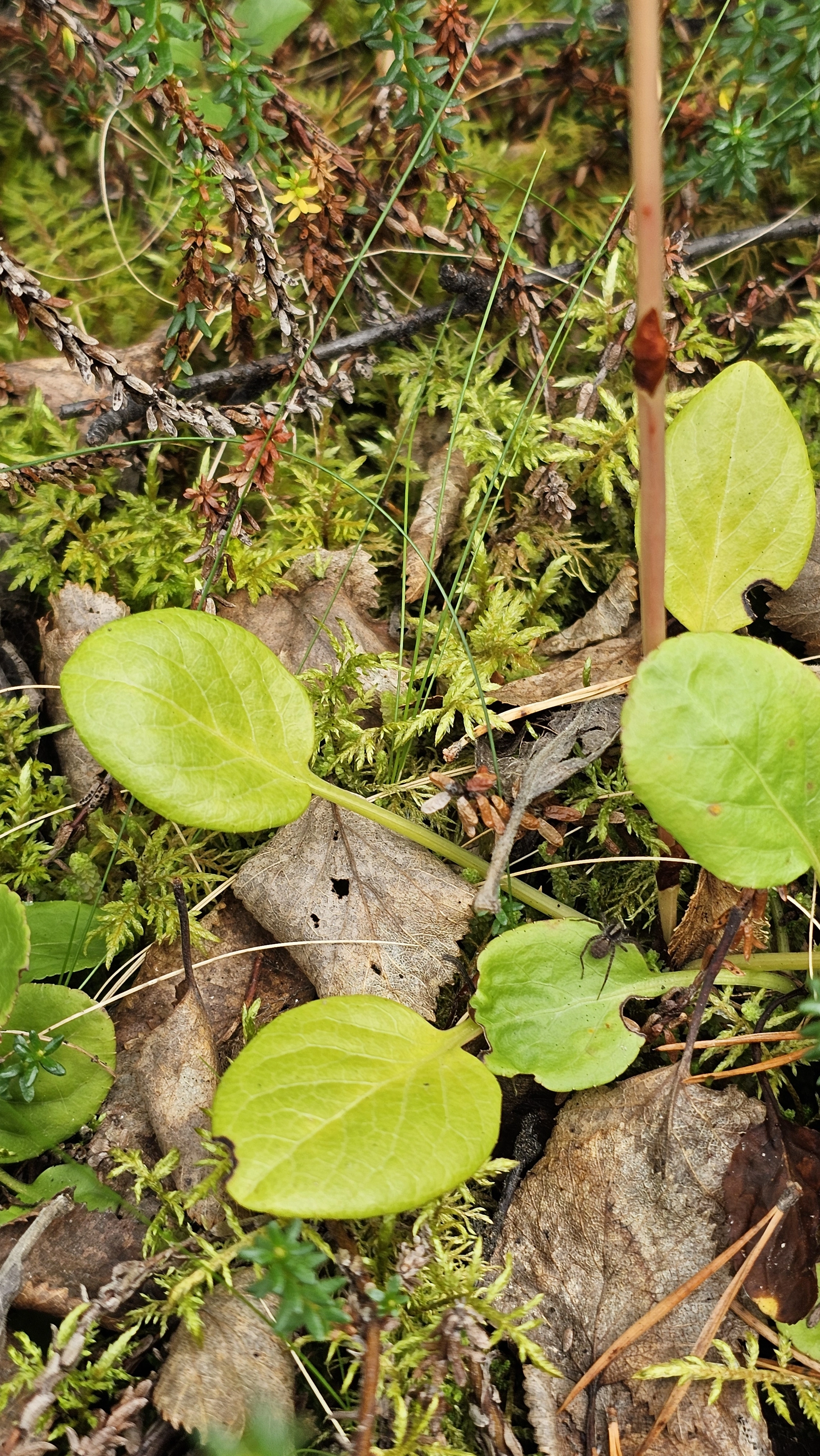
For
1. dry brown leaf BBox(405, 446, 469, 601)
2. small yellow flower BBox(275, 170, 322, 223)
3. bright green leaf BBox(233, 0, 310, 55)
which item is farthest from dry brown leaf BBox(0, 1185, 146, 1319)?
bright green leaf BBox(233, 0, 310, 55)

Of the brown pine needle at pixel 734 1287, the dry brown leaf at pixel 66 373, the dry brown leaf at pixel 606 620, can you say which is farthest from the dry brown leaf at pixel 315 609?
the brown pine needle at pixel 734 1287

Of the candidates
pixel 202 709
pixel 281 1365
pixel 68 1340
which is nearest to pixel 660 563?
pixel 202 709

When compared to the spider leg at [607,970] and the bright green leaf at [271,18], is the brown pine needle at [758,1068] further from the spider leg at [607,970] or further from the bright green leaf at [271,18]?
the bright green leaf at [271,18]

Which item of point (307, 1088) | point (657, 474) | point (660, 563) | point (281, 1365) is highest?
point (657, 474)

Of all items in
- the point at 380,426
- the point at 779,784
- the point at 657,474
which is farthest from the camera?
the point at 380,426

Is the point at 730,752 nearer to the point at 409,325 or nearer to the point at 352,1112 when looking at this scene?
the point at 352,1112

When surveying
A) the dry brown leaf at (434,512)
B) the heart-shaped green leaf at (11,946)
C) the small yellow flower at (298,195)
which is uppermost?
the small yellow flower at (298,195)

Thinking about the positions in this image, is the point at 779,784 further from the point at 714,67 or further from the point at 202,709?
the point at 714,67

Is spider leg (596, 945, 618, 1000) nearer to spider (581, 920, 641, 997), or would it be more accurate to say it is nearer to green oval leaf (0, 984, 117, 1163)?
spider (581, 920, 641, 997)
